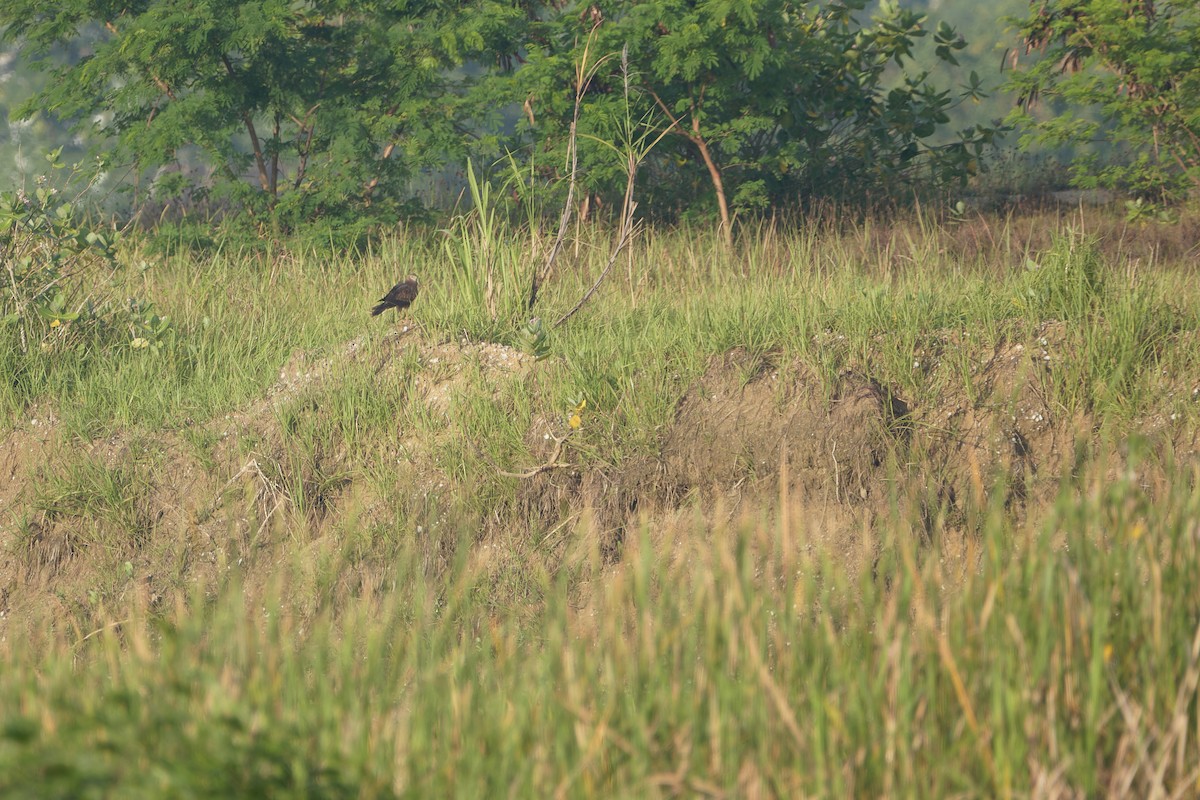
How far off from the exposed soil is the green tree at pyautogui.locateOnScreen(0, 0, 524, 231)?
366cm

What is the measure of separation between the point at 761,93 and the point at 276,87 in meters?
3.70

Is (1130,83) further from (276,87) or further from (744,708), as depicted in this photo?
(744,708)

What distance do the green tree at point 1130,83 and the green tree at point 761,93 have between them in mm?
887

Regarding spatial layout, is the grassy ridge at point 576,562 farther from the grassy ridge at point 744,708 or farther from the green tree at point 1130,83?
the green tree at point 1130,83

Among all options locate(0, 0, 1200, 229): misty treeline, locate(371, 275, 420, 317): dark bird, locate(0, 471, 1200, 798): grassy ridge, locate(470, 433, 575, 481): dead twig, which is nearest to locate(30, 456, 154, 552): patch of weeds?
locate(371, 275, 420, 317): dark bird

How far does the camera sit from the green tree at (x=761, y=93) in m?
8.49

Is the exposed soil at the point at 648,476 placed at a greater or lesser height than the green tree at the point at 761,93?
lesser

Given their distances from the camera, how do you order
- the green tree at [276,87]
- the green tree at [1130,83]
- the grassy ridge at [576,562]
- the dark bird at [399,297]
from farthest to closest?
the green tree at [1130,83] < the green tree at [276,87] < the dark bird at [399,297] < the grassy ridge at [576,562]

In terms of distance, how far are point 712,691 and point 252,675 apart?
881 millimetres

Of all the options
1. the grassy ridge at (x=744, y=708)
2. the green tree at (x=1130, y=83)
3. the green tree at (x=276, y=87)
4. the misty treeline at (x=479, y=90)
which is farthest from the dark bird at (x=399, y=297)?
the green tree at (x=1130, y=83)

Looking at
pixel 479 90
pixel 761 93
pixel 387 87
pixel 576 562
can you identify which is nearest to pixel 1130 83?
pixel 761 93

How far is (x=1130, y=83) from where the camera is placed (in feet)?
30.7

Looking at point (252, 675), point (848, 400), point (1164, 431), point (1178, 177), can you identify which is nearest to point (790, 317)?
point (848, 400)

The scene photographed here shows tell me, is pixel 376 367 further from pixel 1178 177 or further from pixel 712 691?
pixel 1178 177
